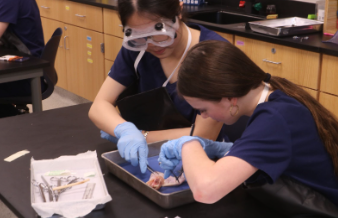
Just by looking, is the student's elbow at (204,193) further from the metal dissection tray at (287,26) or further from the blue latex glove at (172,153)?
the metal dissection tray at (287,26)

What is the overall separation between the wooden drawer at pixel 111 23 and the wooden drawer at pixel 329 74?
5.46 feet

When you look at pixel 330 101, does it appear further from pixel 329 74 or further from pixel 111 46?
pixel 111 46

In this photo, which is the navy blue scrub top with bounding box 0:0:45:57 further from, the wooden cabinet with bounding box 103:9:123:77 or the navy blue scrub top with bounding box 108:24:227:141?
the navy blue scrub top with bounding box 108:24:227:141

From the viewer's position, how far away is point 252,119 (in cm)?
109

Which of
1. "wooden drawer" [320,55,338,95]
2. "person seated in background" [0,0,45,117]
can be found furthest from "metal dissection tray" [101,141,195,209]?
"person seated in background" [0,0,45,117]

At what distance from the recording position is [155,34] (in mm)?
1443

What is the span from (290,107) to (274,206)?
9.7 inches

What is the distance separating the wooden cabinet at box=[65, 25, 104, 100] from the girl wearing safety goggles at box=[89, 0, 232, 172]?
1.98 meters

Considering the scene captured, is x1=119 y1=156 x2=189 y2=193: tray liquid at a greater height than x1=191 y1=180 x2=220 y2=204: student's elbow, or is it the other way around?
x1=191 y1=180 x2=220 y2=204: student's elbow

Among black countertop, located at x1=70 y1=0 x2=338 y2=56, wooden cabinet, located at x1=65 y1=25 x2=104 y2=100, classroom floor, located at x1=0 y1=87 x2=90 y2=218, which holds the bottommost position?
classroom floor, located at x1=0 y1=87 x2=90 y2=218

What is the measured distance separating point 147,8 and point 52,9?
288cm

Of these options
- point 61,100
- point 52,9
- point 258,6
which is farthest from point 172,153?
point 52,9

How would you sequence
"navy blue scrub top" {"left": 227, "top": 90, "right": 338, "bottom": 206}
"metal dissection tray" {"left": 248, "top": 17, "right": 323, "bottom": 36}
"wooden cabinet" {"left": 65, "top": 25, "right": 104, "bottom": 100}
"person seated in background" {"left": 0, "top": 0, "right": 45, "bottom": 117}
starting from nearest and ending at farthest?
"navy blue scrub top" {"left": 227, "top": 90, "right": 338, "bottom": 206}, "metal dissection tray" {"left": 248, "top": 17, "right": 323, "bottom": 36}, "person seated in background" {"left": 0, "top": 0, "right": 45, "bottom": 117}, "wooden cabinet" {"left": 65, "top": 25, "right": 104, "bottom": 100}

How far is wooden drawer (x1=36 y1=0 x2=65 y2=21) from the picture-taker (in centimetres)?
394
